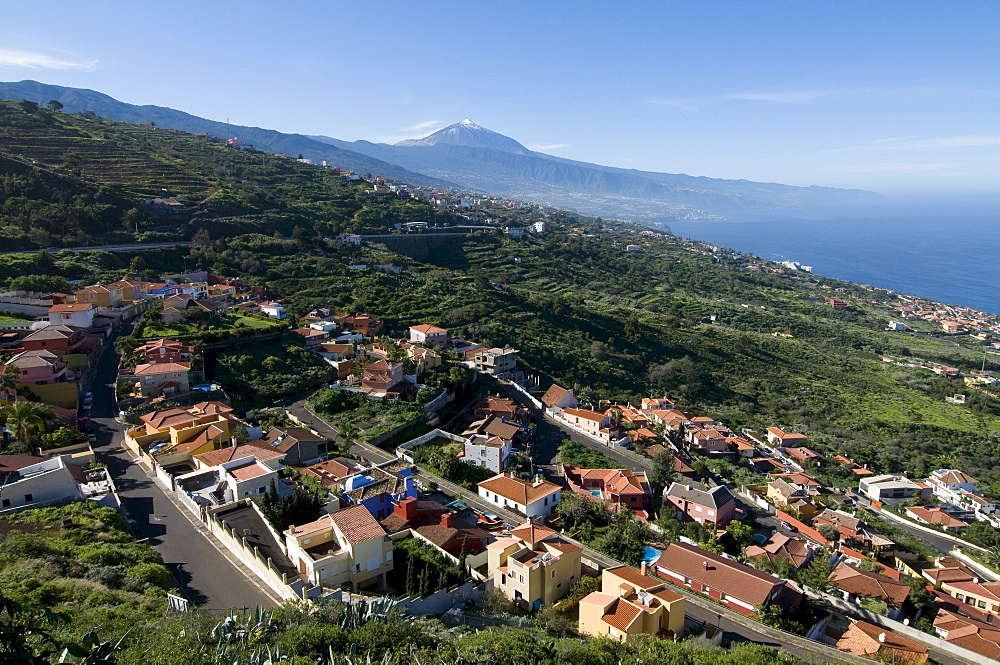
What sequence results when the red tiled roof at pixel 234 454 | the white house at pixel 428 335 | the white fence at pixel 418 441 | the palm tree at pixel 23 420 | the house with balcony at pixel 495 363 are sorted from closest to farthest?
the red tiled roof at pixel 234 454 → the palm tree at pixel 23 420 → the white fence at pixel 418 441 → the house with balcony at pixel 495 363 → the white house at pixel 428 335

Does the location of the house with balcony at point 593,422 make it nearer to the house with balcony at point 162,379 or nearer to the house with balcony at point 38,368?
the house with balcony at point 162,379

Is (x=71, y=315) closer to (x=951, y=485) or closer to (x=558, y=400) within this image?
(x=558, y=400)

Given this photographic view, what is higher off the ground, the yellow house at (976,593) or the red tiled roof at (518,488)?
the red tiled roof at (518,488)

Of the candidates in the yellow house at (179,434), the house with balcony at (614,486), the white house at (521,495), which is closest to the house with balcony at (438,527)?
the white house at (521,495)

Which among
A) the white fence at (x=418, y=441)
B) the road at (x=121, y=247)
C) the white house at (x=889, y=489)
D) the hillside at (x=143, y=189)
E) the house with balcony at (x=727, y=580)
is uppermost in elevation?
the hillside at (x=143, y=189)

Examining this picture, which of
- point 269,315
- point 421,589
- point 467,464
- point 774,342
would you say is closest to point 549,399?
point 467,464

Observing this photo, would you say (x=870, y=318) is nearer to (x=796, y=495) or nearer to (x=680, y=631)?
(x=796, y=495)
